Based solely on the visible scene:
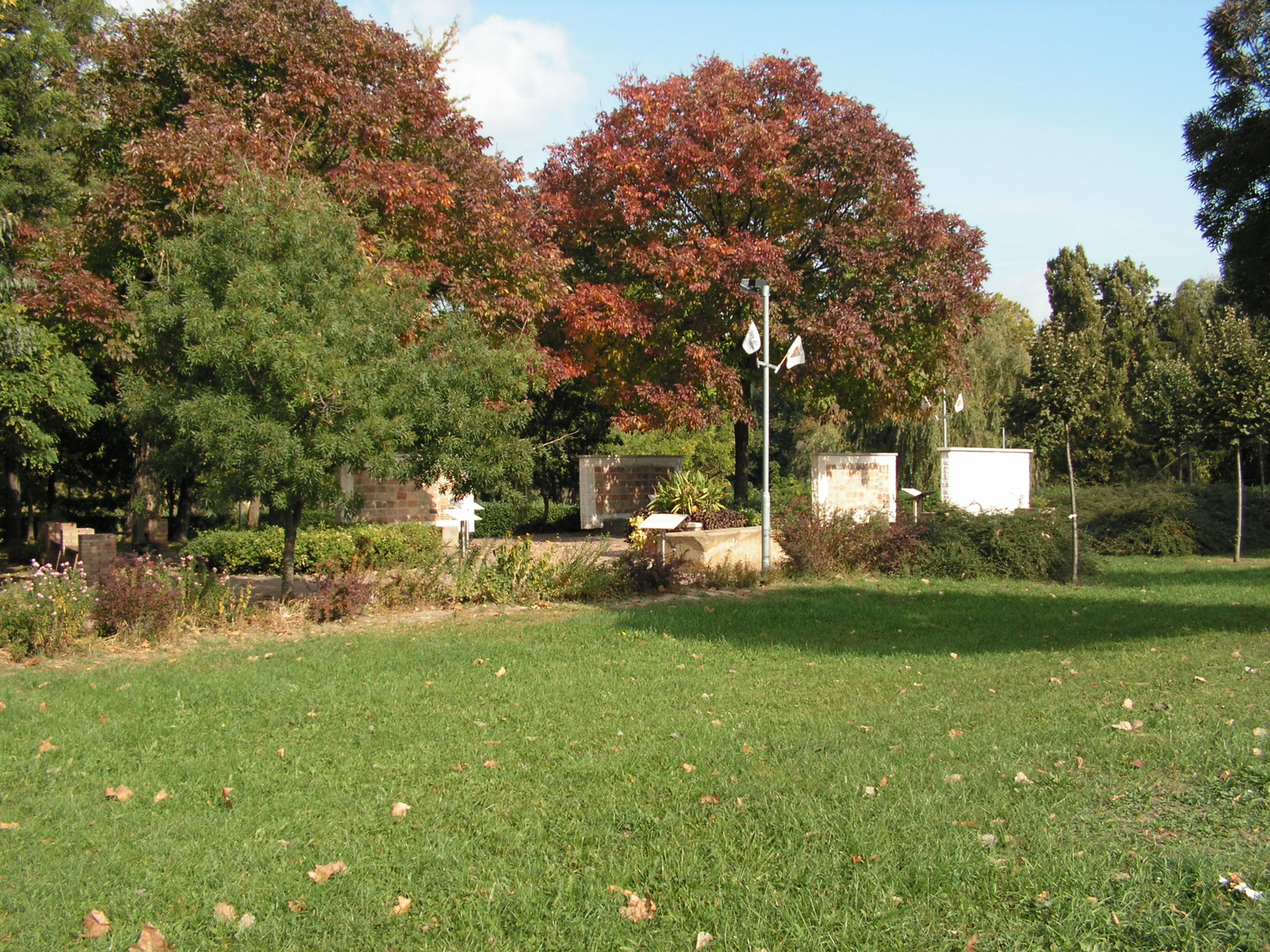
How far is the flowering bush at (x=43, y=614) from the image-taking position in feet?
31.2

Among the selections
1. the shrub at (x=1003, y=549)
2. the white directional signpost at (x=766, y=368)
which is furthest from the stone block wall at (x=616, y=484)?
the shrub at (x=1003, y=549)

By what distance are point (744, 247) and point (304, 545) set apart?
1033 centimetres

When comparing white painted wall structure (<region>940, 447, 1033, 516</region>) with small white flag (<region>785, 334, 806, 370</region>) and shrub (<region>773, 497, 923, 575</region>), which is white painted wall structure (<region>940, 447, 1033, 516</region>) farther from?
small white flag (<region>785, 334, 806, 370</region>)

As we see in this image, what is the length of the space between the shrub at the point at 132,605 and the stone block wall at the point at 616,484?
13.1 metres

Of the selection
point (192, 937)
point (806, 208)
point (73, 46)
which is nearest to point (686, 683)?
point (192, 937)

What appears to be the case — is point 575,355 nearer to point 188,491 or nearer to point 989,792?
point 188,491

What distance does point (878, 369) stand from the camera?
1998 cm

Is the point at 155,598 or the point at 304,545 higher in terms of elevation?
the point at 304,545

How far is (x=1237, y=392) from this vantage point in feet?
69.3

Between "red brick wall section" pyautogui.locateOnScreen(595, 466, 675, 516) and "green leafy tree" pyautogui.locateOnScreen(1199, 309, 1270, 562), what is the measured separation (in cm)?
1220

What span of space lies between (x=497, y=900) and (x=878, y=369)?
17.4 m

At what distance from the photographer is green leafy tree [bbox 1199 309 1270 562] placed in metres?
21.0

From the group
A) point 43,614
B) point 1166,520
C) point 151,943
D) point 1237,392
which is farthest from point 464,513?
point 1237,392

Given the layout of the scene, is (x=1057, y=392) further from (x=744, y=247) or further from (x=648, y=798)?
(x=648, y=798)
